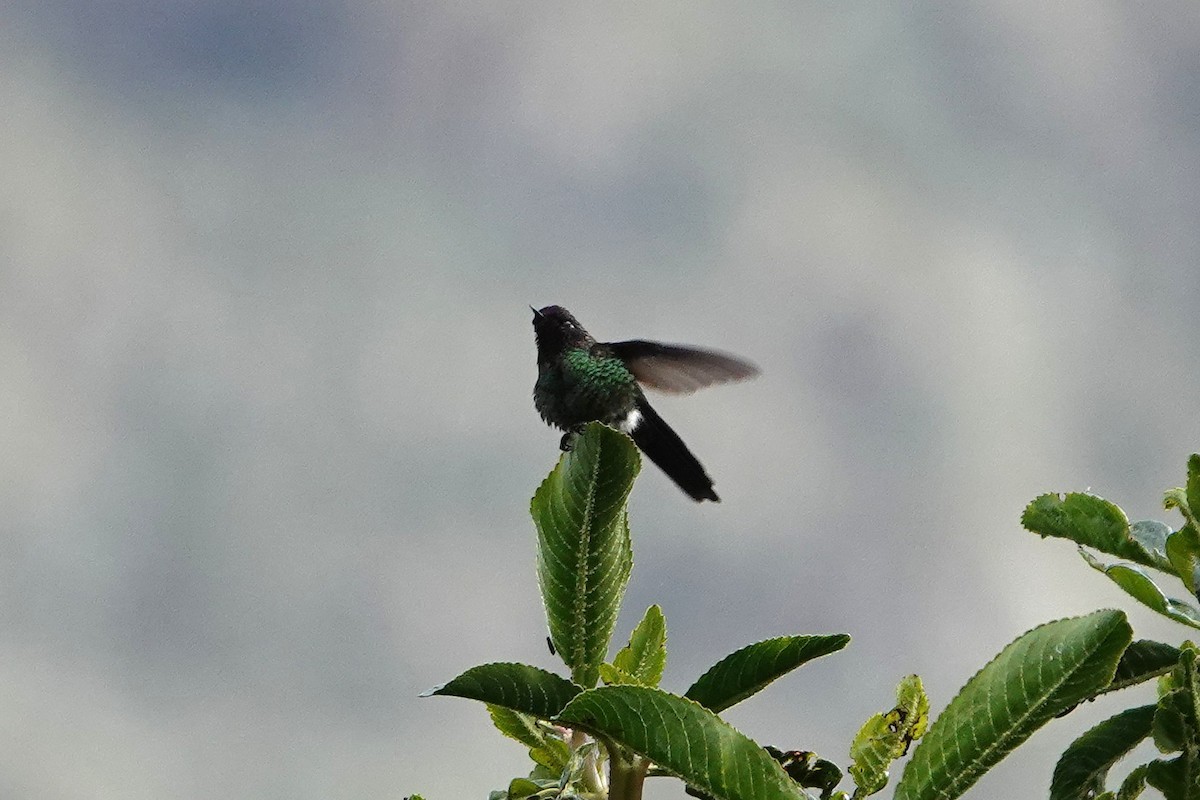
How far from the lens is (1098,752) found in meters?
3.49

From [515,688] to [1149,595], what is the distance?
1.64m

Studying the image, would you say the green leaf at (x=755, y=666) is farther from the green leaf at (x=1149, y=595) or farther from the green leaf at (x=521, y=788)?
the green leaf at (x=1149, y=595)

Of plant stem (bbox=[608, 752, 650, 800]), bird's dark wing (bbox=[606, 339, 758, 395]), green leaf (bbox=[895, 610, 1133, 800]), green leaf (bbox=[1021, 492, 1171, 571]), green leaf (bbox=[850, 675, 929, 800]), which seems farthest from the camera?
bird's dark wing (bbox=[606, 339, 758, 395])

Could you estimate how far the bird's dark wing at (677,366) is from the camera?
26.0ft

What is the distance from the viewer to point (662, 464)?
25.9 ft

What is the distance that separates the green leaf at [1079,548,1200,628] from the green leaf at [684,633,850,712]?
882 millimetres

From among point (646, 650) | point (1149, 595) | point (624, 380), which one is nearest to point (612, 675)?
point (646, 650)

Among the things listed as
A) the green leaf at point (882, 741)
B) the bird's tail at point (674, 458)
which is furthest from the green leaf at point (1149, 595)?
the bird's tail at point (674, 458)

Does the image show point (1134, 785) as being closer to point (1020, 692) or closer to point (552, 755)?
point (1020, 692)

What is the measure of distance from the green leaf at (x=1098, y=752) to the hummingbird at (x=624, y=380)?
4.01m

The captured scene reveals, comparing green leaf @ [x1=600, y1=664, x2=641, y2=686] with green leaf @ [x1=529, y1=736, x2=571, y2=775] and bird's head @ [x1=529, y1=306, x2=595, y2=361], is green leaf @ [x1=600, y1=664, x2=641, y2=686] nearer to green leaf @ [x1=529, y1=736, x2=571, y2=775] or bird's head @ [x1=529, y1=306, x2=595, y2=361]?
green leaf @ [x1=529, y1=736, x2=571, y2=775]

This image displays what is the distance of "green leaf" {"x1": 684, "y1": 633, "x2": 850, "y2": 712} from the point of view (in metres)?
2.96

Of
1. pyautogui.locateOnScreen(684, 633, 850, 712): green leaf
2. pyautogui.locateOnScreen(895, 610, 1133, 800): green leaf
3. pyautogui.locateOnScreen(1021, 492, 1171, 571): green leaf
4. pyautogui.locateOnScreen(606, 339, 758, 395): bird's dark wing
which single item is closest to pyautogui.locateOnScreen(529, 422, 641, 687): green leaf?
pyautogui.locateOnScreen(684, 633, 850, 712): green leaf

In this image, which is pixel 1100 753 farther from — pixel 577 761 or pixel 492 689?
pixel 492 689
